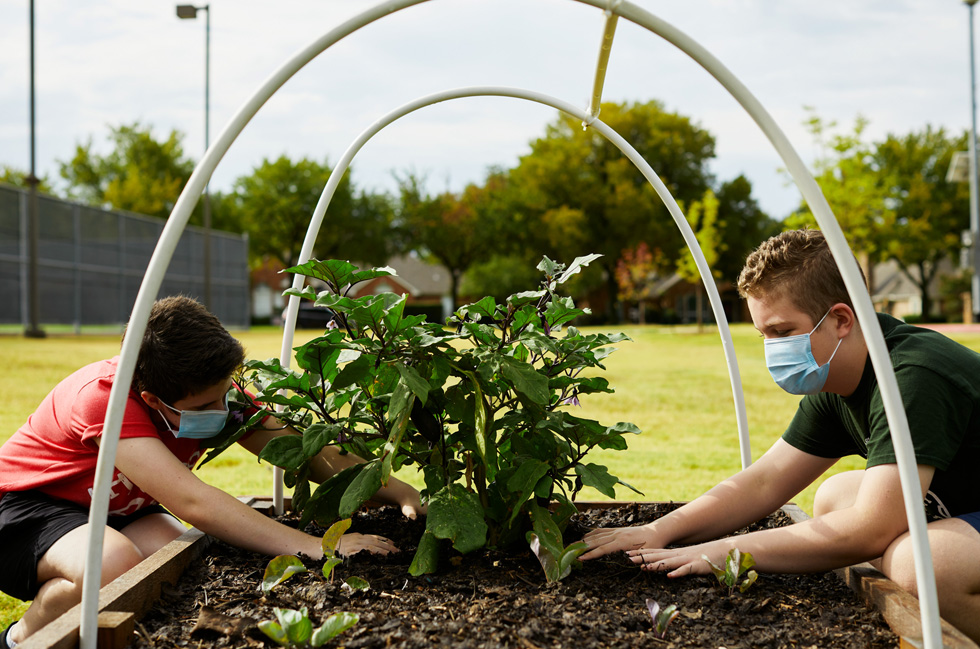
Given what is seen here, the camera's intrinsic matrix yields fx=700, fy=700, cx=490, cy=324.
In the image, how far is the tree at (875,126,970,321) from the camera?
37.7 m

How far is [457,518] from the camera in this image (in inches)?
63.4

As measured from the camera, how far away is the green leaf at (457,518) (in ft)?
5.13

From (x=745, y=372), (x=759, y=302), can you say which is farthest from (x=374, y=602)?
(x=745, y=372)

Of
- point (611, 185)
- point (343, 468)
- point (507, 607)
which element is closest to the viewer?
point (507, 607)

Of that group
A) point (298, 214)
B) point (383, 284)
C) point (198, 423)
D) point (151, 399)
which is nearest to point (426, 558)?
point (198, 423)

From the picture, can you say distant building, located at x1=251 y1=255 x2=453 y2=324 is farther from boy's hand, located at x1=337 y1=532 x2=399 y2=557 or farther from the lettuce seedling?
the lettuce seedling

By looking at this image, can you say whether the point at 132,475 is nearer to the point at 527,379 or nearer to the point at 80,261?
the point at 527,379

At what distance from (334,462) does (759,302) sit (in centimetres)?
136

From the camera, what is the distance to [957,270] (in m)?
45.0

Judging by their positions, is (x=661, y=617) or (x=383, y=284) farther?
(x=383, y=284)

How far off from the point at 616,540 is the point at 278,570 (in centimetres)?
83

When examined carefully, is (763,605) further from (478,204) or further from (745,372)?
(478,204)

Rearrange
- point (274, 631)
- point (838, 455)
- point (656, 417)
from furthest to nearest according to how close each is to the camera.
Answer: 1. point (656, 417)
2. point (838, 455)
3. point (274, 631)

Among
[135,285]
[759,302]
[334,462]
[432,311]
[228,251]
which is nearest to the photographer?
[759,302]
